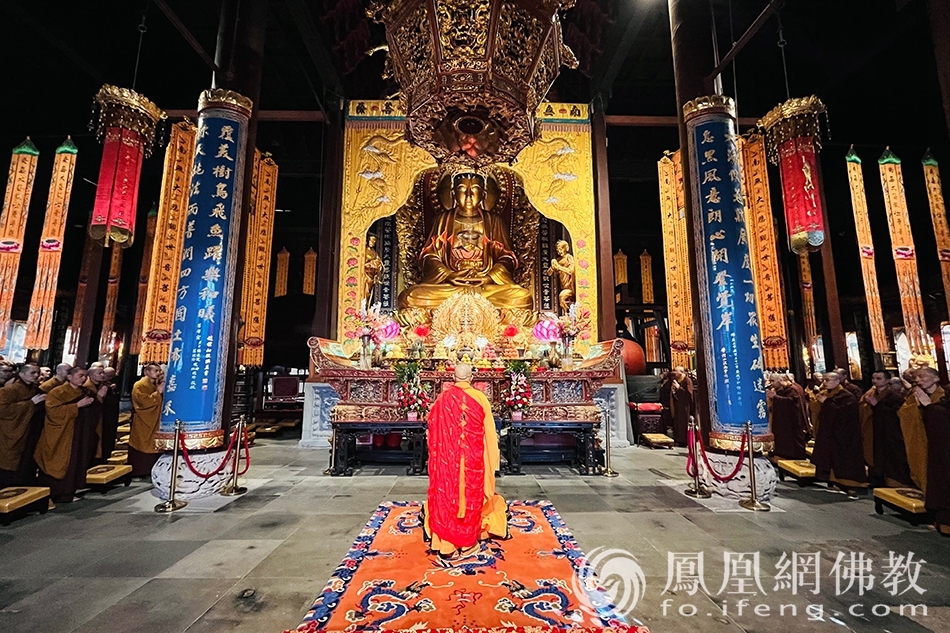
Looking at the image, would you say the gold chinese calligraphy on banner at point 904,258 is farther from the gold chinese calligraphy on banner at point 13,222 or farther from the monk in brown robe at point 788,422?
the gold chinese calligraphy on banner at point 13,222

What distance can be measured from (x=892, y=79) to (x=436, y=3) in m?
10.1

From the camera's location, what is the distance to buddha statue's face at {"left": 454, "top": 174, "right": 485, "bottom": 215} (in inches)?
375

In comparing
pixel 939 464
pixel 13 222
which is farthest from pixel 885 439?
pixel 13 222

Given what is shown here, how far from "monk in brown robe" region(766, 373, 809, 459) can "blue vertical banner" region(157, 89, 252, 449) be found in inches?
288

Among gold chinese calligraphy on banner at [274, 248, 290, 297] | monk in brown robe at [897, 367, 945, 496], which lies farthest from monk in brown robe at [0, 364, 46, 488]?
gold chinese calligraphy on banner at [274, 248, 290, 297]

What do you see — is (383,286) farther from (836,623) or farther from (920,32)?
(920,32)

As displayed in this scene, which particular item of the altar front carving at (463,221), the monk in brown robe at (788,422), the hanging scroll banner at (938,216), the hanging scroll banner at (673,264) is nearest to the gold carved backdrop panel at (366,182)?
the altar front carving at (463,221)

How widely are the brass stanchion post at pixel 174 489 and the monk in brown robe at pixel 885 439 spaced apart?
7216 mm

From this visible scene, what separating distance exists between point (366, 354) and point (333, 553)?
371 centimetres

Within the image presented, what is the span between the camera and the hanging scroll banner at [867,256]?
8.74 meters

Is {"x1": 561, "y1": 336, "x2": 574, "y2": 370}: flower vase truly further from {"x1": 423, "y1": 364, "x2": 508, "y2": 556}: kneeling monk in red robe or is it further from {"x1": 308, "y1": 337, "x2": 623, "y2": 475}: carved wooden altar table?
{"x1": 423, "y1": 364, "x2": 508, "y2": 556}: kneeling monk in red robe

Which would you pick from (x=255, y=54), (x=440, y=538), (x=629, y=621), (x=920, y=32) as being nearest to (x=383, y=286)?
(x=255, y=54)

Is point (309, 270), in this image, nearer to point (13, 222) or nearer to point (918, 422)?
point (13, 222)

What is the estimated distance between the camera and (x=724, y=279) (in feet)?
16.2
